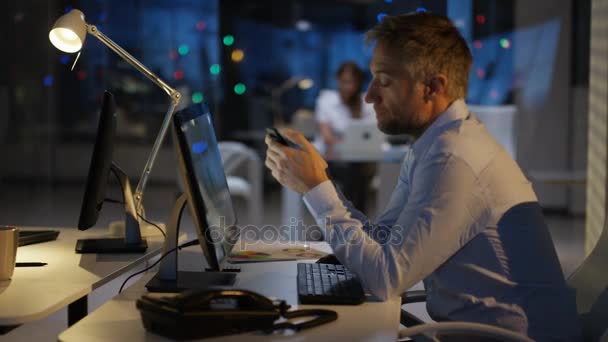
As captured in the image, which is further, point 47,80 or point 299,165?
point 47,80

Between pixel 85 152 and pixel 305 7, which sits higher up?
pixel 305 7

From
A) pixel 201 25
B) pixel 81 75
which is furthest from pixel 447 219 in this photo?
pixel 81 75

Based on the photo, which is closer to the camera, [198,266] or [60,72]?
[198,266]

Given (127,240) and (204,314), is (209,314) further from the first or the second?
(127,240)

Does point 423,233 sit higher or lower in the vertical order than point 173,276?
higher

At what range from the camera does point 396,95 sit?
6.17 feet

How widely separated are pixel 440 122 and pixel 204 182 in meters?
0.59

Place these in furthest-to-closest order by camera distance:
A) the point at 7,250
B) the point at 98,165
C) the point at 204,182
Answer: the point at 98,165
the point at 7,250
the point at 204,182

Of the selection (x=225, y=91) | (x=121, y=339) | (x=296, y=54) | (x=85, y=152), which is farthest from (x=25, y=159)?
(x=121, y=339)

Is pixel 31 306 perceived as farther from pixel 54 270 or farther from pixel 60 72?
pixel 60 72

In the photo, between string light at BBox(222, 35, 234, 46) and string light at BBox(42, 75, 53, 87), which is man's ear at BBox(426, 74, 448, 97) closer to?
string light at BBox(42, 75, 53, 87)

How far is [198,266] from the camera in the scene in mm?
2031

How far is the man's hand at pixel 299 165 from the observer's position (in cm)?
179

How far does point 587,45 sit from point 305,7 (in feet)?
10.7
